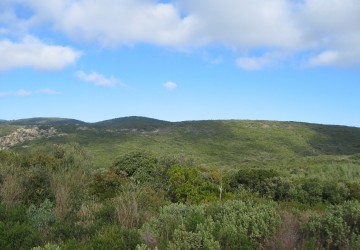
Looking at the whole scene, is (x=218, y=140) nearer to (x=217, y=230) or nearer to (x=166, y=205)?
(x=166, y=205)

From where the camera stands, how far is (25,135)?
299ft

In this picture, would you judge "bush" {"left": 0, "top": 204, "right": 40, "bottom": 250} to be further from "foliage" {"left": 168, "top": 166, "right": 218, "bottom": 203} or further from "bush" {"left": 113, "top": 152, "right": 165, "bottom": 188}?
"bush" {"left": 113, "top": 152, "right": 165, "bottom": 188}

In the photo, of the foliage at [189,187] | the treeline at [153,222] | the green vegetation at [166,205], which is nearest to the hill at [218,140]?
the green vegetation at [166,205]

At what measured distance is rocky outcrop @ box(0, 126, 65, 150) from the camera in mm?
84438

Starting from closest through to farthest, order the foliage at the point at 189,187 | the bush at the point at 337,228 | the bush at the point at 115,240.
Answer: the bush at the point at 115,240, the bush at the point at 337,228, the foliage at the point at 189,187

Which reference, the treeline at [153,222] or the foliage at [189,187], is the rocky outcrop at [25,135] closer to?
the foliage at [189,187]

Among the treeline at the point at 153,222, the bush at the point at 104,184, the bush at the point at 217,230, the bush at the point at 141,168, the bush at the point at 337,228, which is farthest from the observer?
the bush at the point at 141,168

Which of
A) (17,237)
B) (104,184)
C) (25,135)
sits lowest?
(104,184)

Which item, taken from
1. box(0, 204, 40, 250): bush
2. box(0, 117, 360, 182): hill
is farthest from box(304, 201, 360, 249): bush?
box(0, 117, 360, 182): hill

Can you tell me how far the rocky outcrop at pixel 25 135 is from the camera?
84.4 metres

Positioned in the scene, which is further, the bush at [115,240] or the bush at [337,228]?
the bush at [337,228]

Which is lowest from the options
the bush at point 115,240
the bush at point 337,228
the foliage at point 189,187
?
the foliage at point 189,187

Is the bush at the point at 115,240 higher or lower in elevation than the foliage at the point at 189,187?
higher

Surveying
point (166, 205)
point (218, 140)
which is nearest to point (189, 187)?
point (166, 205)
